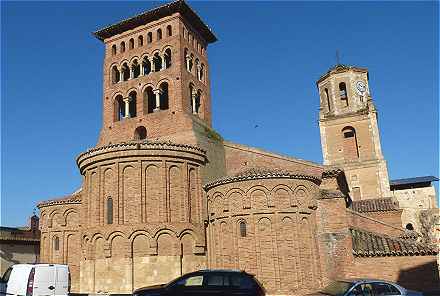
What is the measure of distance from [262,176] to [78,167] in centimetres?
1152

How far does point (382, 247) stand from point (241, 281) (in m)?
10.9

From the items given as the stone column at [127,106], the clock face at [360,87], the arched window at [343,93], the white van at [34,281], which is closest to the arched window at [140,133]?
the stone column at [127,106]

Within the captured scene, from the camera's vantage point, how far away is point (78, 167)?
2439 cm

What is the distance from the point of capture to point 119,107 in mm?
28844

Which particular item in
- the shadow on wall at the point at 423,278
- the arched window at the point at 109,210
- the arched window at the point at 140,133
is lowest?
the shadow on wall at the point at 423,278

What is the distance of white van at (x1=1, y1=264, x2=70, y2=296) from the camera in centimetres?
1397

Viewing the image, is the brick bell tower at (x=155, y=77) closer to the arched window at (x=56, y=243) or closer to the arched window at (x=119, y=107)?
the arched window at (x=119, y=107)

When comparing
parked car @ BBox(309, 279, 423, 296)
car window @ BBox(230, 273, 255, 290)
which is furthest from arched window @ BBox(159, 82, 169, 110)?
parked car @ BBox(309, 279, 423, 296)

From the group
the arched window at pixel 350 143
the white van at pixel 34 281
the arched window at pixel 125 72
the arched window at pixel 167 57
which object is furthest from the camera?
the arched window at pixel 350 143

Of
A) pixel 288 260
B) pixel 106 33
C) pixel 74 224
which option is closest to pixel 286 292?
pixel 288 260

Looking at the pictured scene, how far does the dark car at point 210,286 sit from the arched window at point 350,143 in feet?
107

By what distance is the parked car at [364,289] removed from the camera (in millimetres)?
11578

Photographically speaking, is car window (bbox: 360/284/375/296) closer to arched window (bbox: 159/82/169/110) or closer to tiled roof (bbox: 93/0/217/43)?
arched window (bbox: 159/82/169/110)

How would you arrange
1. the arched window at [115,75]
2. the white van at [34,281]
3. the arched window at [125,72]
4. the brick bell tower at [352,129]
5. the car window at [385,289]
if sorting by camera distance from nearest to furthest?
the car window at [385,289], the white van at [34,281], the arched window at [125,72], the arched window at [115,75], the brick bell tower at [352,129]
